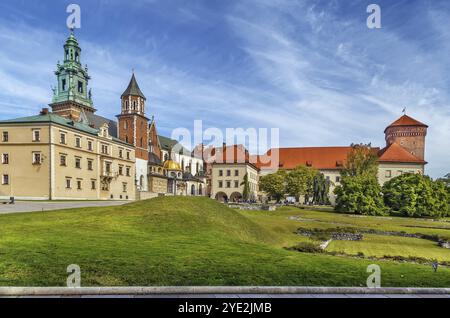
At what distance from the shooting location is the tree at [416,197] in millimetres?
46375

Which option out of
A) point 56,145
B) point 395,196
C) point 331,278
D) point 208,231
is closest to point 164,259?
point 331,278

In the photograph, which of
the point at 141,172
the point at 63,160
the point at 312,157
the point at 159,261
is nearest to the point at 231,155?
the point at 141,172

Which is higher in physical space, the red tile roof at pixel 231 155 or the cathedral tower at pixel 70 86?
the cathedral tower at pixel 70 86

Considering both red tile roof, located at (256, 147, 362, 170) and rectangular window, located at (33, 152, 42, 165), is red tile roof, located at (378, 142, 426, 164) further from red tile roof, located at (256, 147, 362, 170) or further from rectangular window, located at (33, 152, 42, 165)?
rectangular window, located at (33, 152, 42, 165)

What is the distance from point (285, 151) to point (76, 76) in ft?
222

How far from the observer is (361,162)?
61.9 meters

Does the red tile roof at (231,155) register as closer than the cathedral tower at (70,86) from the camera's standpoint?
No

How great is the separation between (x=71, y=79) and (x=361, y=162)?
74.6m

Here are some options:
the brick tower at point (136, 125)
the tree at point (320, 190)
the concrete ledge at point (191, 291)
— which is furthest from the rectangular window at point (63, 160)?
the tree at point (320, 190)

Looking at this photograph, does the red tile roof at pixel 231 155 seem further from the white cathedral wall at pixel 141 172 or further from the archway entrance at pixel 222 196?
the white cathedral wall at pixel 141 172

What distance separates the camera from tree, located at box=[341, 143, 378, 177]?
61581mm

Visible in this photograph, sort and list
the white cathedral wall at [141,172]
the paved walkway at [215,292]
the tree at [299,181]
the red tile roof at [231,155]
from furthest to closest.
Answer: the red tile roof at [231,155], the tree at [299,181], the white cathedral wall at [141,172], the paved walkway at [215,292]

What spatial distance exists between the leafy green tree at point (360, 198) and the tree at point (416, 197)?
2783mm

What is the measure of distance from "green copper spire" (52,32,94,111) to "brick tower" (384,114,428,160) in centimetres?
9049
